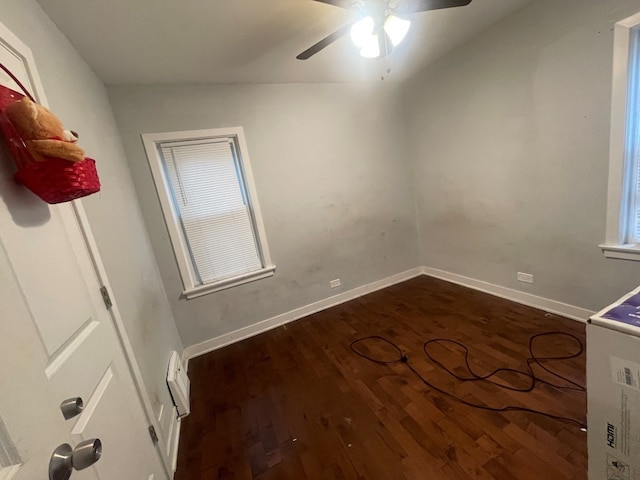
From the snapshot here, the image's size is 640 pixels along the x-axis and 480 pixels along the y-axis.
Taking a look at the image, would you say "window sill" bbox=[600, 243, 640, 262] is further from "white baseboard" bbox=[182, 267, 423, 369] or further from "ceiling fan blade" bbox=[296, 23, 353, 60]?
"ceiling fan blade" bbox=[296, 23, 353, 60]

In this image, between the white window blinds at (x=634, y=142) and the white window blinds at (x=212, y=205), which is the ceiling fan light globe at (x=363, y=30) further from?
the white window blinds at (x=634, y=142)

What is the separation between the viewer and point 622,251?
189cm

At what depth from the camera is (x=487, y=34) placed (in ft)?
7.64

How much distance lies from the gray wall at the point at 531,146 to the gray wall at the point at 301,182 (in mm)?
560

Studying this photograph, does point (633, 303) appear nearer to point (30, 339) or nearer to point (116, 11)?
point (30, 339)

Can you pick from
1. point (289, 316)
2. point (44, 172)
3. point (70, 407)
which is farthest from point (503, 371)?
point (44, 172)

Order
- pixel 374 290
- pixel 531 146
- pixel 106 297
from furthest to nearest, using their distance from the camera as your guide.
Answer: pixel 374 290 < pixel 531 146 < pixel 106 297

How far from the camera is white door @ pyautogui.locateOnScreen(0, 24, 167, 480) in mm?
444

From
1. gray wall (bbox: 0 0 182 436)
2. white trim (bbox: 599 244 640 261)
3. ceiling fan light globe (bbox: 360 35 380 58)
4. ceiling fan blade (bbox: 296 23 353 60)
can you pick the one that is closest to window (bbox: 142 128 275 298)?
gray wall (bbox: 0 0 182 436)

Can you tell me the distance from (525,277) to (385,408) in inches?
74.5

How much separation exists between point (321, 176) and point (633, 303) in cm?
252

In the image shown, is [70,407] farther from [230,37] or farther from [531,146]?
[531,146]

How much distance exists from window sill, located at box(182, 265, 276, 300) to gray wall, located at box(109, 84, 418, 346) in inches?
2.3

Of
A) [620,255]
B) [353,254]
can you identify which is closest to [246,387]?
[353,254]
